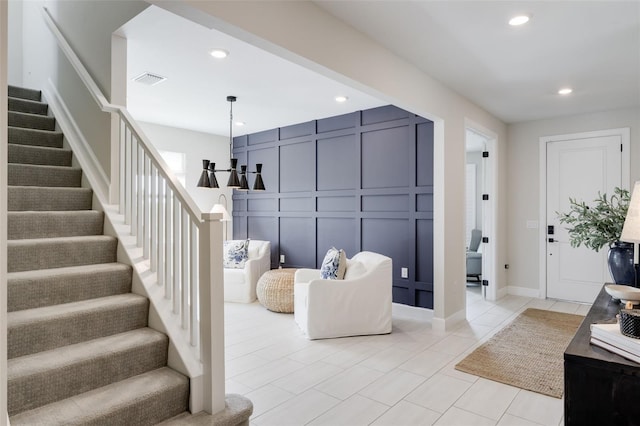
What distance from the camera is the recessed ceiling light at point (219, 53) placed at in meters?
3.15

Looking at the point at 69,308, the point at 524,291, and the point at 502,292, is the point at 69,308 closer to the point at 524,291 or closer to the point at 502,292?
the point at 502,292

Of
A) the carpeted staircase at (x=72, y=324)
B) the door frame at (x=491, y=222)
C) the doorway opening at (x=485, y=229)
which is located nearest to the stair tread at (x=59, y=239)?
the carpeted staircase at (x=72, y=324)

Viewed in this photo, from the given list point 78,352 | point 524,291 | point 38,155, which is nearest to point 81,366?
point 78,352

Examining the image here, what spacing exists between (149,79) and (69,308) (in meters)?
2.61

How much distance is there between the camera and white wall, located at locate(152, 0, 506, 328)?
209 cm

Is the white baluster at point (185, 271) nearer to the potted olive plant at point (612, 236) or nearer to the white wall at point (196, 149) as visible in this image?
the potted olive plant at point (612, 236)

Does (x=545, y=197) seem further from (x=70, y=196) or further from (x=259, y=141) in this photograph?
(x=70, y=196)

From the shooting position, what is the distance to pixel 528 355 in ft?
10.8

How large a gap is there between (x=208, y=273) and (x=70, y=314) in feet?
2.48

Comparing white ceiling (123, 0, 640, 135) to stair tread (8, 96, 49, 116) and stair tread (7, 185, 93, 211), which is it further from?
stair tread (7, 185, 93, 211)

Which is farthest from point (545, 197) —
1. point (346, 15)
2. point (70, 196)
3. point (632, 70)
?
point (70, 196)

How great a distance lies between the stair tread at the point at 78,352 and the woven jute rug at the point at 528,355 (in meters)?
2.34

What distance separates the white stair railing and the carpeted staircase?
0.15 metres

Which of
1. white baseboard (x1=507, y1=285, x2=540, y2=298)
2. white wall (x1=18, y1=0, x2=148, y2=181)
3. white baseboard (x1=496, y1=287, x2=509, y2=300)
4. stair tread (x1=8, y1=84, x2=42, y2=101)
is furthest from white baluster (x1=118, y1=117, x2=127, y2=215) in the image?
white baseboard (x1=507, y1=285, x2=540, y2=298)
